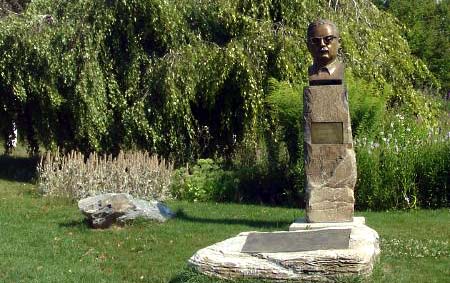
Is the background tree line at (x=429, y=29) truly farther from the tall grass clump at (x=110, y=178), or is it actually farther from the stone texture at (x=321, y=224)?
the stone texture at (x=321, y=224)

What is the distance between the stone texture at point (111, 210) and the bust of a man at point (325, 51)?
309cm

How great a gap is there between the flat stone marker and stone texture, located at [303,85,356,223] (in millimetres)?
1585

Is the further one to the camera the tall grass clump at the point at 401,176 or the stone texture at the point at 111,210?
the tall grass clump at the point at 401,176

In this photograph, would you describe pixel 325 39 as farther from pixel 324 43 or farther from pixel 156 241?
pixel 156 241

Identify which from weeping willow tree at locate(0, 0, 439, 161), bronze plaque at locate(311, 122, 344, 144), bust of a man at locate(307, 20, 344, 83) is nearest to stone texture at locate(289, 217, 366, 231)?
bronze plaque at locate(311, 122, 344, 144)

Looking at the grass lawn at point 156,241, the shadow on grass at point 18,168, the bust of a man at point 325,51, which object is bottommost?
the grass lawn at point 156,241

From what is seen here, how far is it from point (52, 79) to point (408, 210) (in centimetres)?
709

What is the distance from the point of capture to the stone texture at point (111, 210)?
1091cm

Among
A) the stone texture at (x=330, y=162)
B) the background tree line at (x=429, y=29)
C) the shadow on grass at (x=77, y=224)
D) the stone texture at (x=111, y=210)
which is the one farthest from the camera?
the background tree line at (x=429, y=29)

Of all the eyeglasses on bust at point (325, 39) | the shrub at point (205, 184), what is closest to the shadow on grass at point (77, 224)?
the shrub at point (205, 184)

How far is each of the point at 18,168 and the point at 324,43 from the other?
10650 mm

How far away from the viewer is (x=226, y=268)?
24.0 ft

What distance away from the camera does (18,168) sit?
18484 mm

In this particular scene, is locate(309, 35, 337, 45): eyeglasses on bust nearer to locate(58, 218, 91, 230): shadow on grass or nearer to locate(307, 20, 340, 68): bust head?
locate(307, 20, 340, 68): bust head
